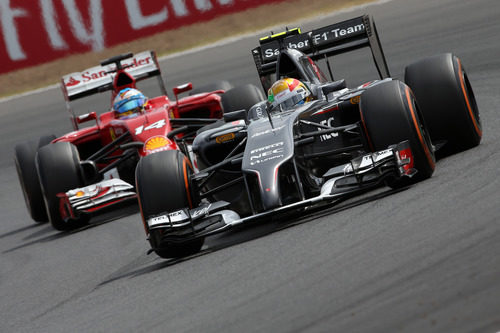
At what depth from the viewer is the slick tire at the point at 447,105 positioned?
9359mm

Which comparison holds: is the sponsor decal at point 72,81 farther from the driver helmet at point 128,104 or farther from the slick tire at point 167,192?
the slick tire at point 167,192

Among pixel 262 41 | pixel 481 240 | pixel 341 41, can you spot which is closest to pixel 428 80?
pixel 341 41

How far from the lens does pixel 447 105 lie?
938 cm

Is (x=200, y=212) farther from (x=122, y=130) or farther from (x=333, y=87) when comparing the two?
(x=122, y=130)

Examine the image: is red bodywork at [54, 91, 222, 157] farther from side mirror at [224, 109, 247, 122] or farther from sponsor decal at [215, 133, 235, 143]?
sponsor decal at [215, 133, 235, 143]

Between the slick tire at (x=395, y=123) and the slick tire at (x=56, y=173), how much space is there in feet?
16.6

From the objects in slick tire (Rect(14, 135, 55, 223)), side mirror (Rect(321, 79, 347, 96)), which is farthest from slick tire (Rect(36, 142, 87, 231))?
side mirror (Rect(321, 79, 347, 96))

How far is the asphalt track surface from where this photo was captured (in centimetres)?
525

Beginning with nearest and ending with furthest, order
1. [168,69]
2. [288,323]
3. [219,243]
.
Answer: [288,323] → [219,243] → [168,69]

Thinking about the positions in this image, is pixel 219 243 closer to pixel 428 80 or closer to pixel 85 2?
pixel 428 80

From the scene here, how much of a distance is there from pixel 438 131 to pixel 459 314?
4864mm

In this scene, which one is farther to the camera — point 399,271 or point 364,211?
point 364,211

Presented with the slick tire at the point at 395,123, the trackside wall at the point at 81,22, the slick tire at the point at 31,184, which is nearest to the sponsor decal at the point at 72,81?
the slick tire at the point at 31,184

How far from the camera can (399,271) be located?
19.1ft
